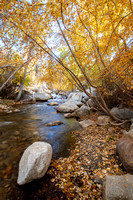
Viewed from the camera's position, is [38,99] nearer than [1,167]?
No

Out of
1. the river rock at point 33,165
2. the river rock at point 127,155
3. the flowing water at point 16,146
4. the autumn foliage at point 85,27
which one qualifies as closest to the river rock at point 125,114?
the autumn foliage at point 85,27

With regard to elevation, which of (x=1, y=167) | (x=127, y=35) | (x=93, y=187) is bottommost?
(x=1, y=167)

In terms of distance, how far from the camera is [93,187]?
231 cm

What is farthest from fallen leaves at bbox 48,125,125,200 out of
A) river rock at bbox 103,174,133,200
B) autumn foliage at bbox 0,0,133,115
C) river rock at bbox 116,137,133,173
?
autumn foliage at bbox 0,0,133,115

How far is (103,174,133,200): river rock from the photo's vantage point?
1762 millimetres

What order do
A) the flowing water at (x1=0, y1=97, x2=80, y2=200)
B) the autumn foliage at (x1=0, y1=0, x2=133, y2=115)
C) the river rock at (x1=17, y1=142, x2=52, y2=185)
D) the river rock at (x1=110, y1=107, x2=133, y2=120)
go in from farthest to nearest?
the river rock at (x1=110, y1=107, x2=133, y2=120)
the autumn foliage at (x1=0, y1=0, x2=133, y2=115)
the flowing water at (x1=0, y1=97, x2=80, y2=200)
the river rock at (x1=17, y1=142, x2=52, y2=185)

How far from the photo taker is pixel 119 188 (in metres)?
1.85

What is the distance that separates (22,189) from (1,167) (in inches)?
44.9

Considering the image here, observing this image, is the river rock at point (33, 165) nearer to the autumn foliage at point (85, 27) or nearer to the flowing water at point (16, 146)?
the flowing water at point (16, 146)

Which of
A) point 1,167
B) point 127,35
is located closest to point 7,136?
point 1,167

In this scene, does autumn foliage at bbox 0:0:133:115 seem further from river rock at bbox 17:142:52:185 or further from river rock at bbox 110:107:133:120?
river rock at bbox 17:142:52:185

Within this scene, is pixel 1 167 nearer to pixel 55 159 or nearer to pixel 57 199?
pixel 55 159

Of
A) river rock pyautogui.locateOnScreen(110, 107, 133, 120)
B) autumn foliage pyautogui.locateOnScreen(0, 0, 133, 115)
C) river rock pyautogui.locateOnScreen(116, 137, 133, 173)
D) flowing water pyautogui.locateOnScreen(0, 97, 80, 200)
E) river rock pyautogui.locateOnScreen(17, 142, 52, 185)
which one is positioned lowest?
flowing water pyautogui.locateOnScreen(0, 97, 80, 200)

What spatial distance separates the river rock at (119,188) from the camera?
1.76 meters
